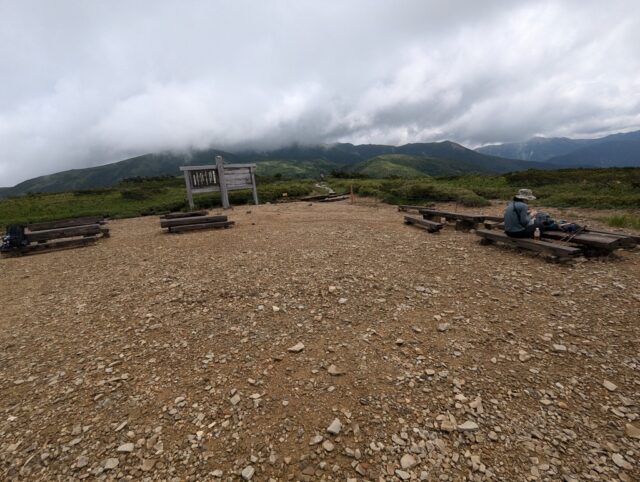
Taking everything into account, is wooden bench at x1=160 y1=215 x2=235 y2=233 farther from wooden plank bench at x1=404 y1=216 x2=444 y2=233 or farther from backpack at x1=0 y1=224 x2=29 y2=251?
wooden plank bench at x1=404 y1=216 x2=444 y2=233

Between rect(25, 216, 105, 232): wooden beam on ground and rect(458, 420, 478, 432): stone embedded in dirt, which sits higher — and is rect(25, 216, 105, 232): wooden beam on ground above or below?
above

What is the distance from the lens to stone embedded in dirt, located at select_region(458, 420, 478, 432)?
3410mm

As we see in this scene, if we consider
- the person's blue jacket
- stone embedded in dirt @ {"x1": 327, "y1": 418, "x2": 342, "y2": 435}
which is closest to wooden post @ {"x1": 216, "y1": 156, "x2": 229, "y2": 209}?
the person's blue jacket

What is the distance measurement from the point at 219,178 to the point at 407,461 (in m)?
22.0

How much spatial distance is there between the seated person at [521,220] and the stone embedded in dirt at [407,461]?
8.49 metres

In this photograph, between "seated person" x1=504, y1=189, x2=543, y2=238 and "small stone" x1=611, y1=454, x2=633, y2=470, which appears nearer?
"small stone" x1=611, y1=454, x2=633, y2=470

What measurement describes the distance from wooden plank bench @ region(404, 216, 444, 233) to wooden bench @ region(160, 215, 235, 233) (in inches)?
368

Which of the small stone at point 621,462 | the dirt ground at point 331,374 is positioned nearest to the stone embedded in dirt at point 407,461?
the dirt ground at point 331,374

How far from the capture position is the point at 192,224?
593 inches

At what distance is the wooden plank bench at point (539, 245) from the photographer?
308 inches

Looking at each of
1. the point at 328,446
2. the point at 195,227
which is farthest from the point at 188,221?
the point at 328,446

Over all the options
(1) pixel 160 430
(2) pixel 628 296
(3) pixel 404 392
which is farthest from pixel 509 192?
(1) pixel 160 430

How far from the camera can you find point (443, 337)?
5070 millimetres

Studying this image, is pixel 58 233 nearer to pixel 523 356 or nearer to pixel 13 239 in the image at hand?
pixel 13 239
